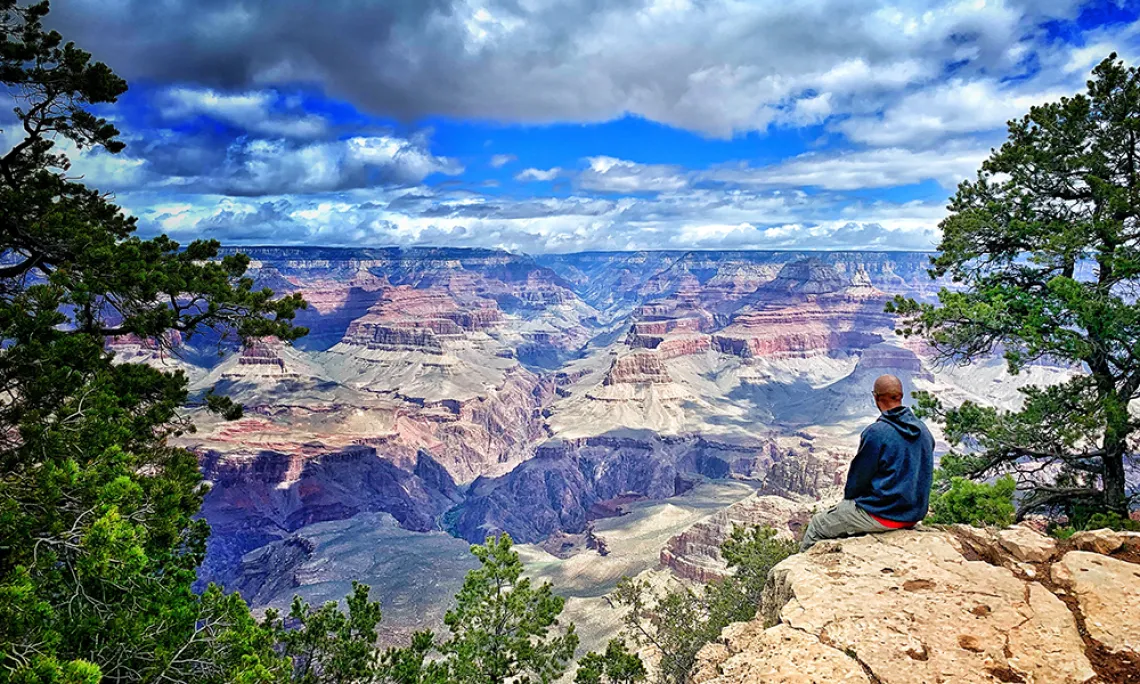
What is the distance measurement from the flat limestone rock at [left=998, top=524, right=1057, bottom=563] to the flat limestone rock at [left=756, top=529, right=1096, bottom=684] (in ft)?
2.05

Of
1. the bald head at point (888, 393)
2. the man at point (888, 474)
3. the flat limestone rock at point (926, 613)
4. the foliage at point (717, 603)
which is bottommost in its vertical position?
the foliage at point (717, 603)

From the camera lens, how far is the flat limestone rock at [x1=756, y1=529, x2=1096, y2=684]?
5.75m

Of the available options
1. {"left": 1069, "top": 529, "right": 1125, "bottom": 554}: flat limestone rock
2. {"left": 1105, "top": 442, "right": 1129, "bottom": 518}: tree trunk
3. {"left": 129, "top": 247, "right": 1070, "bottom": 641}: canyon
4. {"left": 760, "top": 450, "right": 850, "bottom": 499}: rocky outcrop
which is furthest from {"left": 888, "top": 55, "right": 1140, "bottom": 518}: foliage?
{"left": 760, "top": 450, "right": 850, "bottom": 499}: rocky outcrop

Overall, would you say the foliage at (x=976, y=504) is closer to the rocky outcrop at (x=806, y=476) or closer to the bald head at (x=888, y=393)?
the bald head at (x=888, y=393)

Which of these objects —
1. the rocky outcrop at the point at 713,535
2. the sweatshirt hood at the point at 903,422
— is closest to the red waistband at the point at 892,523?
the sweatshirt hood at the point at 903,422

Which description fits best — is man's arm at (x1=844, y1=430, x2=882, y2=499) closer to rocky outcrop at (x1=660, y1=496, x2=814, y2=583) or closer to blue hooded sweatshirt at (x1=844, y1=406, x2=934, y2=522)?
blue hooded sweatshirt at (x1=844, y1=406, x2=934, y2=522)

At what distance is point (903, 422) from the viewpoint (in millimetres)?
8344

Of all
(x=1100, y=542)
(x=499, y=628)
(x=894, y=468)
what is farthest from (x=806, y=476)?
(x=894, y=468)

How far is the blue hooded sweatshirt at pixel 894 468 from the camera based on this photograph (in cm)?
814

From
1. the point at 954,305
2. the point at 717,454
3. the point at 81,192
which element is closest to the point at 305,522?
the point at 717,454

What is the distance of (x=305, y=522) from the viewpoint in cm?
12275

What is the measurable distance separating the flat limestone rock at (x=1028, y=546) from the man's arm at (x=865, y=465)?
1919mm

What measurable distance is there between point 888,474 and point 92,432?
11.8 m

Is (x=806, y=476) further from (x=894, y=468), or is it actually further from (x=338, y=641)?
(x=894, y=468)
